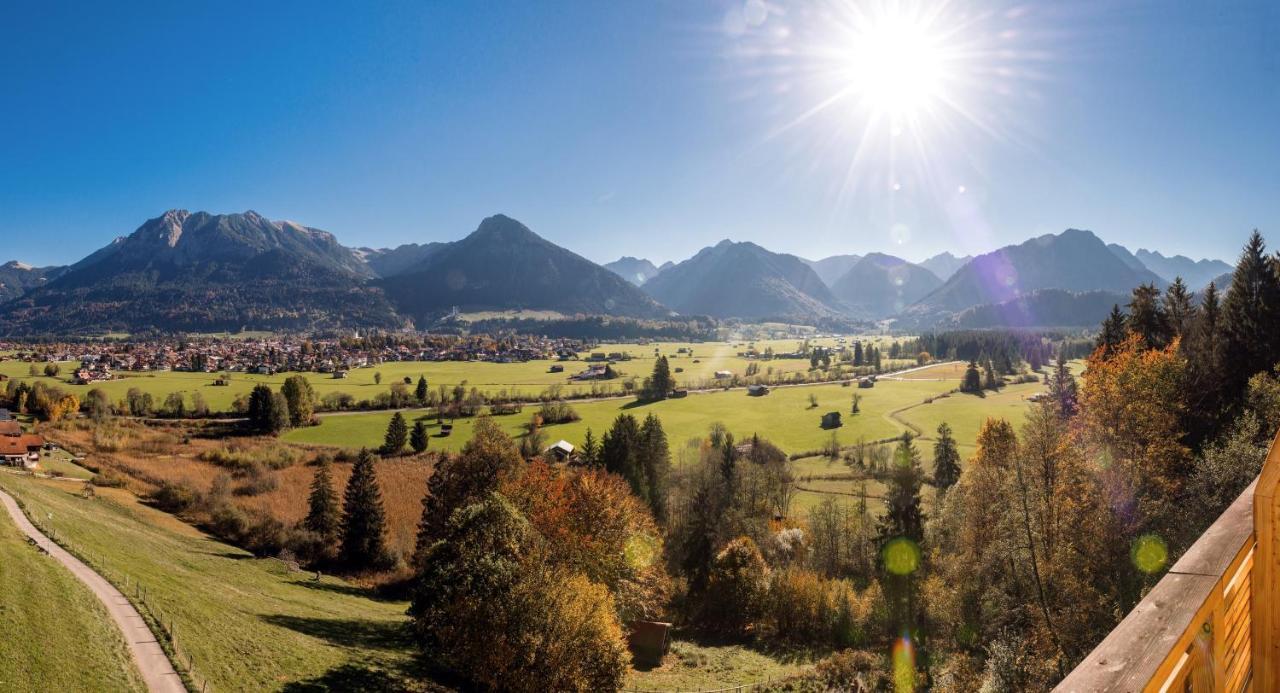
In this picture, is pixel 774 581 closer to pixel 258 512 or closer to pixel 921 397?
pixel 258 512

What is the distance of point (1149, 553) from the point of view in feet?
68.8

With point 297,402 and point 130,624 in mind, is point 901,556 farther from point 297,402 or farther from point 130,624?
point 297,402

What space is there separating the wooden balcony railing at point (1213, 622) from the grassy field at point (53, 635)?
90.3 feet

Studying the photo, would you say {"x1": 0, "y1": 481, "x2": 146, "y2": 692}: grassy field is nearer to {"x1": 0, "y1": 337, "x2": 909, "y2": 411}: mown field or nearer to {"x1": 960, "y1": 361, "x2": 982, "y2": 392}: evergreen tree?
{"x1": 0, "y1": 337, "x2": 909, "y2": 411}: mown field

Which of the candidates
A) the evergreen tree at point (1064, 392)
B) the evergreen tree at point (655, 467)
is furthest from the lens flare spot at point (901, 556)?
the evergreen tree at point (655, 467)

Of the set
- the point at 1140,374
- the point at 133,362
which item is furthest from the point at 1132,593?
the point at 133,362

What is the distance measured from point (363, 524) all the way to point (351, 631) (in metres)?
18.8

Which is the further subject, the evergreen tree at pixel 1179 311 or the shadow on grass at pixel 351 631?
the evergreen tree at pixel 1179 311

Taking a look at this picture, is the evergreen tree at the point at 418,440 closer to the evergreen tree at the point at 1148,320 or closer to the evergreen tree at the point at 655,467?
the evergreen tree at the point at 655,467

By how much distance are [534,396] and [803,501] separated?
72781 millimetres

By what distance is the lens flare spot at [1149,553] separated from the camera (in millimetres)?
20341

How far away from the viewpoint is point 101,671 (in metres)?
19.9

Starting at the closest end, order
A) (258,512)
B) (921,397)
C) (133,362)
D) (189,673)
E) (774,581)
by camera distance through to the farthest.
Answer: (189,673)
(774,581)
(258,512)
(921,397)
(133,362)

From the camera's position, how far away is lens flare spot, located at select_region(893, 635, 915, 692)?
102 feet
